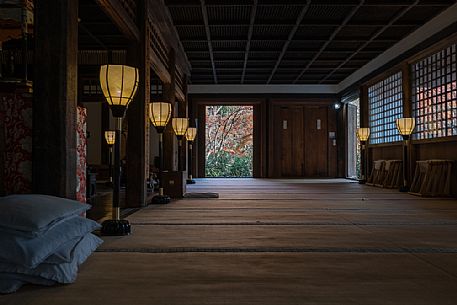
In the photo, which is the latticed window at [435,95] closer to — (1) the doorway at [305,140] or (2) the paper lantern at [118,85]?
(2) the paper lantern at [118,85]

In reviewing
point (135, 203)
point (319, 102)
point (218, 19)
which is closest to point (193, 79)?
point (319, 102)

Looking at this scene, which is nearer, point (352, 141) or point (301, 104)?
point (352, 141)

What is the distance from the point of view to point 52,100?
2201 mm

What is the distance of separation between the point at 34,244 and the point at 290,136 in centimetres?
1041

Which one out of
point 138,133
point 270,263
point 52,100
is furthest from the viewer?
point 138,133

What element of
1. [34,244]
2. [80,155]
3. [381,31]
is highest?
[381,31]

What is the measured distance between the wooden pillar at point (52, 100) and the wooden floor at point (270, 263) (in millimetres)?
484

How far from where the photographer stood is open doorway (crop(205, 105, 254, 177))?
14.2 metres

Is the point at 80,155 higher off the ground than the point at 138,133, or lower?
lower

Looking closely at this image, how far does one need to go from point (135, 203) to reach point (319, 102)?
8.33 metres

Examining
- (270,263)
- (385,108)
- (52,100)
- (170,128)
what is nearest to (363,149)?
(385,108)

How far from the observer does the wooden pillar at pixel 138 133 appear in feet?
13.8

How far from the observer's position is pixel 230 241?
2457 millimetres

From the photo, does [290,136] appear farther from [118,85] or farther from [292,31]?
[118,85]
